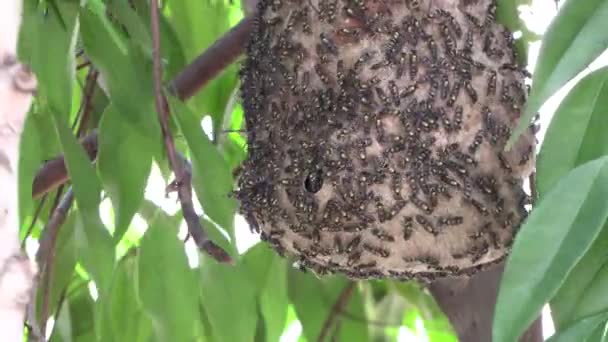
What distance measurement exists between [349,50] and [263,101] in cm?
8

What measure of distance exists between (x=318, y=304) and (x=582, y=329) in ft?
1.94

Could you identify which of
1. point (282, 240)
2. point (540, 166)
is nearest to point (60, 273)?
point (282, 240)

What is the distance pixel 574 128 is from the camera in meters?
0.56

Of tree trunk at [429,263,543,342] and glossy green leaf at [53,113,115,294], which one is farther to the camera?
tree trunk at [429,263,543,342]

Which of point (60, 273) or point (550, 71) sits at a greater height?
point (550, 71)

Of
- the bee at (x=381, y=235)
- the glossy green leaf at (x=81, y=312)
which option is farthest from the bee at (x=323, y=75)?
the glossy green leaf at (x=81, y=312)

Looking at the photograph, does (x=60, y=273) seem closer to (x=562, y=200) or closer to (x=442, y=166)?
(x=442, y=166)

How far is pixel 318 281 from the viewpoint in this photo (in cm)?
111

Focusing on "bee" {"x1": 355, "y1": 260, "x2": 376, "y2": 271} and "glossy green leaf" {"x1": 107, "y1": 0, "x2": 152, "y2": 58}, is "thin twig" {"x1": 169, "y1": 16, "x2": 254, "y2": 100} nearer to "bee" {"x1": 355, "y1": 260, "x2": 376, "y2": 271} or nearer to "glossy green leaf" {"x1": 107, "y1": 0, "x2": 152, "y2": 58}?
"glossy green leaf" {"x1": 107, "y1": 0, "x2": 152, "y2": 58}

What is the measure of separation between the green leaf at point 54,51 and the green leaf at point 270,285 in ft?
0.96

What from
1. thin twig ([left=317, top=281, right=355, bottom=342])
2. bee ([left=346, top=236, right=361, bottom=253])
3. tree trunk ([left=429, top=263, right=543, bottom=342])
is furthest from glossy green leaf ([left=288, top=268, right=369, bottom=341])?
bee ([left=346, top=236, right=361, bottom=253])

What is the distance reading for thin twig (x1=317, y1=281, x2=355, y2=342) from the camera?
1.08 m

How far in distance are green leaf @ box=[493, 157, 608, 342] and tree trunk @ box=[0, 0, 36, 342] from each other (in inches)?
9.0

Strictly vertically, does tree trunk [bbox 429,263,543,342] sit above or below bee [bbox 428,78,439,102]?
below
